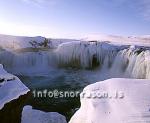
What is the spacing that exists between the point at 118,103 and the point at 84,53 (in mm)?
14871

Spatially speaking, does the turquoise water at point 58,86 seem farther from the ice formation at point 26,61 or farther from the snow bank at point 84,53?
the ice formation at point 26,61

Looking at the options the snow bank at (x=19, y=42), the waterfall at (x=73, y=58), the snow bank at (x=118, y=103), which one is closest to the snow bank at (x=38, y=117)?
the snow bank at (x=118, y=103)

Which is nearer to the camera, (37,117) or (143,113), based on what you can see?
(143,113)

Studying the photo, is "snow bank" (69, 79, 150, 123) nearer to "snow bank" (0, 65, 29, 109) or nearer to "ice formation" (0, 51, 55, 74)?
"snow bank" (0, 65, 29, 109)

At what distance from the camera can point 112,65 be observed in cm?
1748

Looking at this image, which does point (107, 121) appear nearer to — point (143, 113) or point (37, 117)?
point (143, 113)

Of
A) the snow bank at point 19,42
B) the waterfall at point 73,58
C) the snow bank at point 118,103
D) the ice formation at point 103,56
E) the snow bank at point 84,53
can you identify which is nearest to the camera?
the snow bank at point 118,103

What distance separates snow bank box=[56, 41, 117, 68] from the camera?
18172 mm

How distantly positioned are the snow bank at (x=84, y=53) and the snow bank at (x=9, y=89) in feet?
44.6

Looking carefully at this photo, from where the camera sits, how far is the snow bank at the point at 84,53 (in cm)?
1817

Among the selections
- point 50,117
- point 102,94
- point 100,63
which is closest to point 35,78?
point 100,63

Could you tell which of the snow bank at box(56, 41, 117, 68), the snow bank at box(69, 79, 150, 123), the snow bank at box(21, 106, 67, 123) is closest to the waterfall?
the snow bank at box(56, 41, 117, 68)

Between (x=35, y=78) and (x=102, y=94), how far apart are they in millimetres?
12787

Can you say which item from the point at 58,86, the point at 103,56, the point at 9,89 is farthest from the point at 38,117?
the point at 103,56
